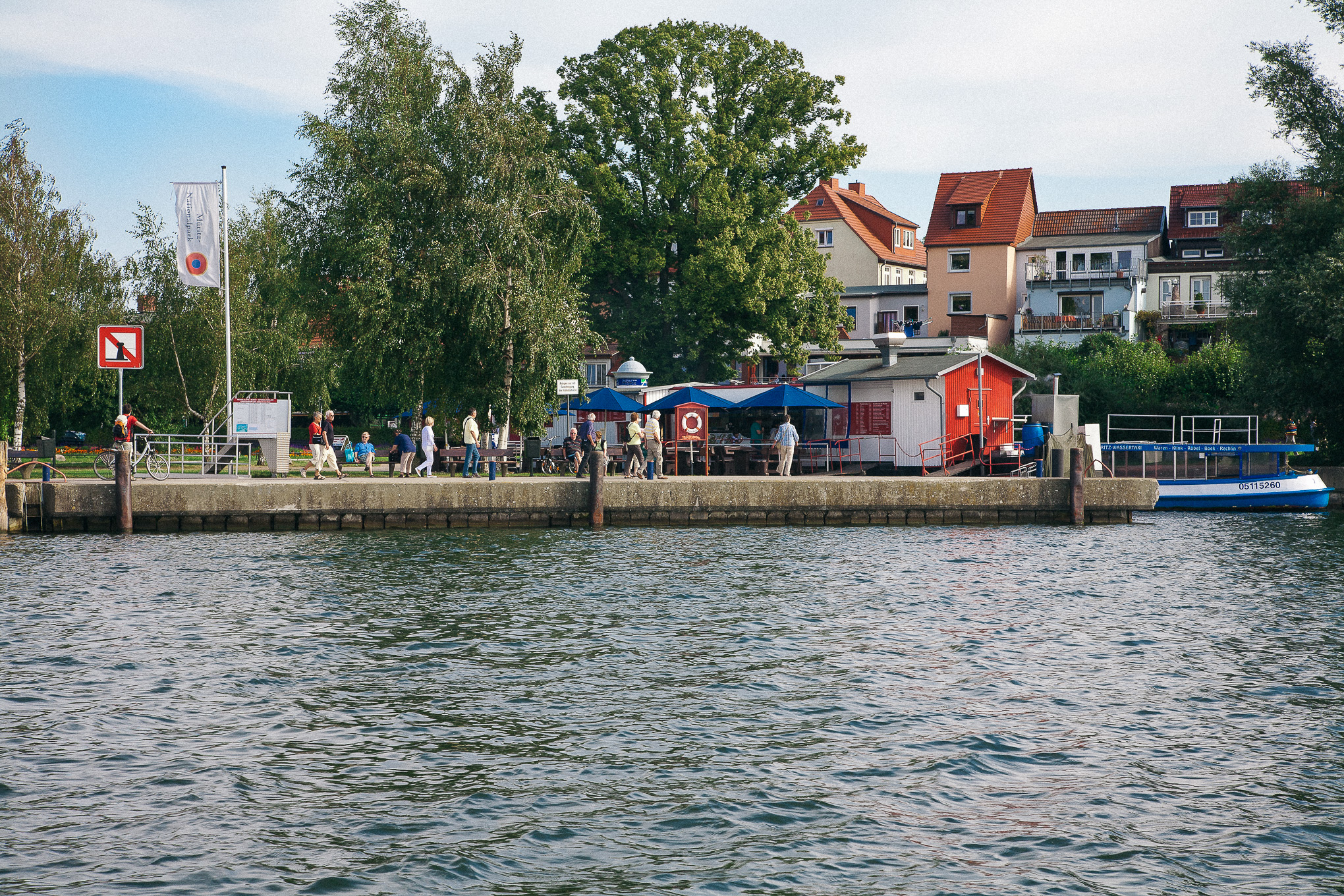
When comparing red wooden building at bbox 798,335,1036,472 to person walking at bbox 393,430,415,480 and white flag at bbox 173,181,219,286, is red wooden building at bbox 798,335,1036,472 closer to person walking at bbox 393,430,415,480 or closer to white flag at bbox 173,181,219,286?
person walking at bbox 393,430,415,480

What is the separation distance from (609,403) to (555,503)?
10.4 m

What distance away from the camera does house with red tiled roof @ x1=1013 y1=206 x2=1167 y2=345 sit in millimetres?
69688

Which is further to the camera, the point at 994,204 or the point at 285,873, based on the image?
the point at 994,204

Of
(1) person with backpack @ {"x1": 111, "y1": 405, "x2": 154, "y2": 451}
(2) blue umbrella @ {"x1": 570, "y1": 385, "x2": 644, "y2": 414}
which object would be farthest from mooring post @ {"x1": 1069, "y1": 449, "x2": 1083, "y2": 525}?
(1) person with backpack @ {"x1": 111, "y1": 405, "x2": 154, "y2": 451}

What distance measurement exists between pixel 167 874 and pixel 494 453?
24.7 m

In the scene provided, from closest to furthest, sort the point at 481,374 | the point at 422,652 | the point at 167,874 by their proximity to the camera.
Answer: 1. the point at 167,874
2. the point at 422,652
3. the point at 481,374

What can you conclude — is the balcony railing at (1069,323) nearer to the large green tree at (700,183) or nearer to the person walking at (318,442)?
the large green tree at (700,183)

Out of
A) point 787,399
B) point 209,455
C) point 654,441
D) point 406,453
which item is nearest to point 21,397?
point 209,455

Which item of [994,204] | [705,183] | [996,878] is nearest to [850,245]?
[994,204]

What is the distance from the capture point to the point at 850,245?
3219 inches

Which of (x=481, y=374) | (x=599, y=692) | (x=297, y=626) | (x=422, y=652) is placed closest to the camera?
(x=599, y=692)

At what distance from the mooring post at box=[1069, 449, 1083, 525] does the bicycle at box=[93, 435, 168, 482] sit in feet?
70.8

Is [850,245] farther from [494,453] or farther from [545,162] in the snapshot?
[494,453]

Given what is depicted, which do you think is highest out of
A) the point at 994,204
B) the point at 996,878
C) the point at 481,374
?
the point at 994,204
